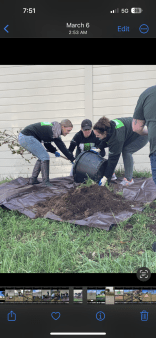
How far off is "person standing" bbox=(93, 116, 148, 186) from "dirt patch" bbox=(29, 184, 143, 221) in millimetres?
201

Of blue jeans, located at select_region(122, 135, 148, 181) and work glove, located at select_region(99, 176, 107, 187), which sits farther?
work glove, located at select_region(99, 176, 107, 187)

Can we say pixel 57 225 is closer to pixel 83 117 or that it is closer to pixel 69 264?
pixel 69 264

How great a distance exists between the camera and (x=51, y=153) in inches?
72.1

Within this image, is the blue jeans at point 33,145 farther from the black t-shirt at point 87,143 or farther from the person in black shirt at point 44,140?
the black t-shirt at point 87,143

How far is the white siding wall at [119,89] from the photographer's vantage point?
1405 mm

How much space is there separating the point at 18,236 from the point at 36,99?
1.17 m

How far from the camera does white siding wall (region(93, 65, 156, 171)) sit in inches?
55.3

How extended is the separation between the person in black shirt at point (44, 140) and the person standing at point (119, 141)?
1.03ft

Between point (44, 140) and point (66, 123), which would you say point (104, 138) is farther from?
point (66, 123)
